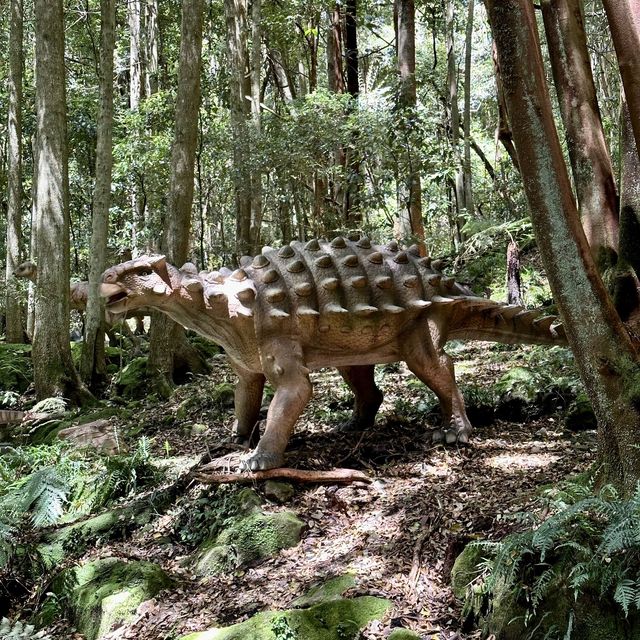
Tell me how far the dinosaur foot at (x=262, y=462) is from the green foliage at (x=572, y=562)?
72.4 inches

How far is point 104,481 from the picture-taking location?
5383mm

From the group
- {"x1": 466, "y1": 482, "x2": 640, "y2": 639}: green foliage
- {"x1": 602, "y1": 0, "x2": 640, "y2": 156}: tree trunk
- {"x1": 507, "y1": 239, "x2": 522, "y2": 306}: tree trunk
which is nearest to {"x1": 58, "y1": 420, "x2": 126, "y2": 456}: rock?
{"x1": 466, "y1": 482, "x2": 640, "y2": 639}: green foliage

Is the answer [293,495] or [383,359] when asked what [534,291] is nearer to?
[383,359]

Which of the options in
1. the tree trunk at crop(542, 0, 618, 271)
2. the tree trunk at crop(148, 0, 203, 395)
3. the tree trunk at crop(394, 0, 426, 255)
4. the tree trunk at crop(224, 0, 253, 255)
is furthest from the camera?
the tree trunk at crop(224, 0, 253, 255)

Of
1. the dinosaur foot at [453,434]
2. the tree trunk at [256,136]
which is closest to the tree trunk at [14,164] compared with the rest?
the tree trunk at [256,136]

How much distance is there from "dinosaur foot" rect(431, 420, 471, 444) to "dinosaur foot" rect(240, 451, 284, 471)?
4.38ft

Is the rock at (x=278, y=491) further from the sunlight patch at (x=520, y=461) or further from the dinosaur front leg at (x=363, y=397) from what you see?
the sunlight patch at (x=520, y=461)

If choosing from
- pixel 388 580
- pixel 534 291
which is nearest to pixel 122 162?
pixel 534 291

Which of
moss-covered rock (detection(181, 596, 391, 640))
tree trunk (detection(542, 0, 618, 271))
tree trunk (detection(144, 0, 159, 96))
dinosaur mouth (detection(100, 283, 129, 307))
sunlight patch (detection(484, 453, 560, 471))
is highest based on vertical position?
tree trunk (detection(144, 0, 159, 96))

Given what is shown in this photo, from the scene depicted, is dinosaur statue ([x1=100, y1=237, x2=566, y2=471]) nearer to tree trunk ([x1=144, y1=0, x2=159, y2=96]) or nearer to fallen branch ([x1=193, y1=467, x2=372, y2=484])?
fallen branch ([x1=193, y1=467, x2=372, y2=484])

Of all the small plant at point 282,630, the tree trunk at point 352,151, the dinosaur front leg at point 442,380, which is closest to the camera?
the small plant at point 282,630

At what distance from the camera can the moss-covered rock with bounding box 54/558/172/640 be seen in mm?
3633

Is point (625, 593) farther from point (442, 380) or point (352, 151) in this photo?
point (352, 151)

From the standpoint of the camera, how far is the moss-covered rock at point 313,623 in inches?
116
